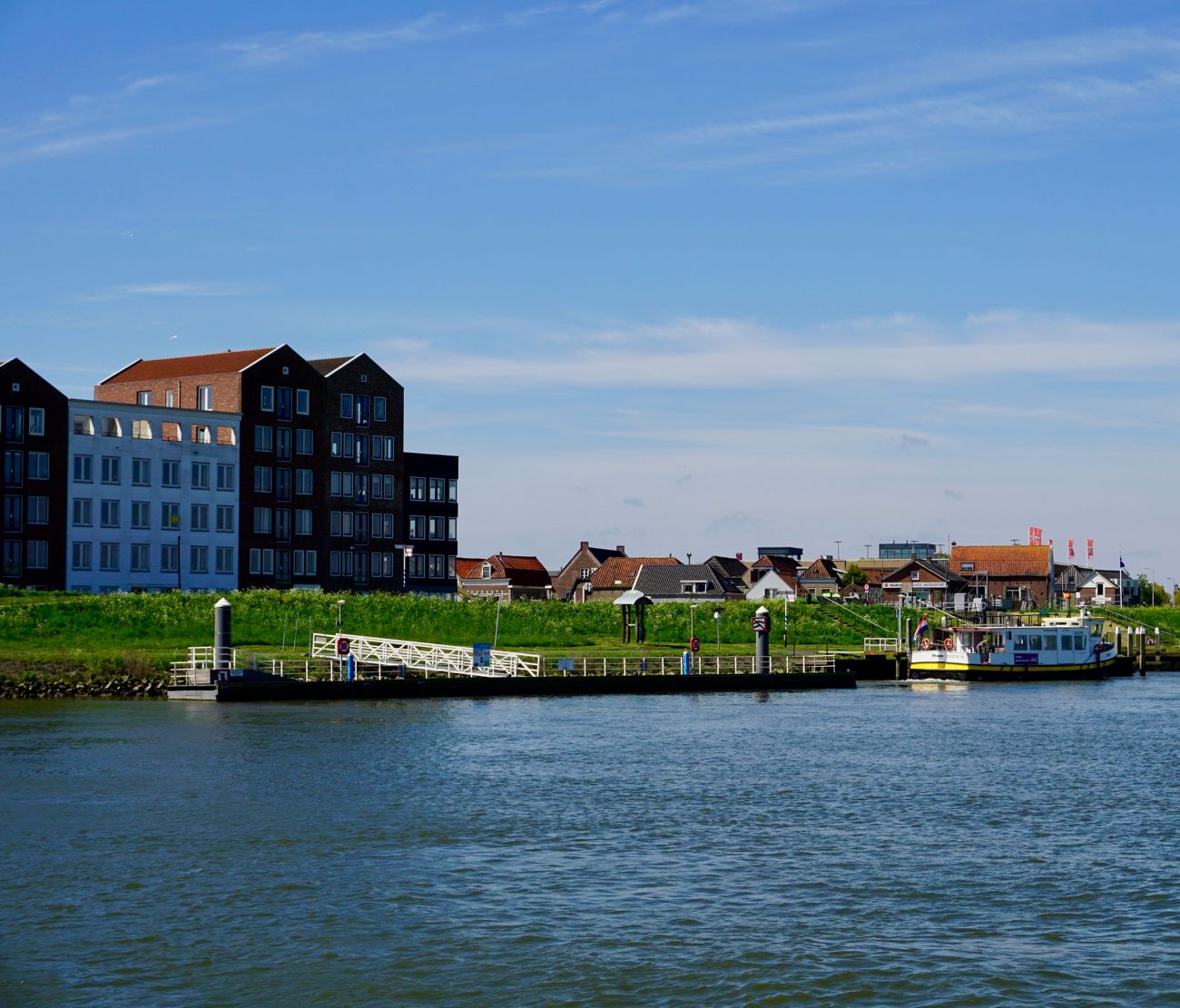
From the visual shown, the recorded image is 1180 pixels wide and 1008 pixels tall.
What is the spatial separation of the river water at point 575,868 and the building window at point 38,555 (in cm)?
5431

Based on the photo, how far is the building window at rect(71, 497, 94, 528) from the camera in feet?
369

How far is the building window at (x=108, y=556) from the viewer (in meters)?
114

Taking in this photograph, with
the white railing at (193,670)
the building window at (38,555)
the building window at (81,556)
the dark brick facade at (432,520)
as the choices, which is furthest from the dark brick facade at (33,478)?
the white railing at (193,670)

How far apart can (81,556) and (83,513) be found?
2940 mm

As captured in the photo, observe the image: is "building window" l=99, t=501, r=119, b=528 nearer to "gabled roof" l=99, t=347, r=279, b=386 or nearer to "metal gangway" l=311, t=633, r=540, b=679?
"gabled roof" l=99, t=347, r=279, b=386

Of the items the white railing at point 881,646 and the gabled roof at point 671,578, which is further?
the gabled roof at point 671,578

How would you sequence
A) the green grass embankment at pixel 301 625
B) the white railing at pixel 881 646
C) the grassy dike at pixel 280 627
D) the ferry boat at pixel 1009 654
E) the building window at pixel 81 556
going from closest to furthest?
the grassy dike at pixel 280 627
the green grass embankment at pixel 301 625
the ferry boat at pixel 1009 654
the white railing at pixel 881 646
the building window at pixel 81 556

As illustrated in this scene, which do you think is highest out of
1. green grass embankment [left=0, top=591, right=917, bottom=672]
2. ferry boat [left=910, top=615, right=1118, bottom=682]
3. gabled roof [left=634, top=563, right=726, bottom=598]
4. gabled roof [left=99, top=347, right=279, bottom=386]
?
gabled roof [left=99, top=347, right=279, bottom=386]

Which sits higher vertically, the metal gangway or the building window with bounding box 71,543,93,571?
the building window with bounding box 71,543,93,571

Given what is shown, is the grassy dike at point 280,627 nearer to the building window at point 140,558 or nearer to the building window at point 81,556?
the building window at point 81,556

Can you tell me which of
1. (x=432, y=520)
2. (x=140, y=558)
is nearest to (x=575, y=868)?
(x=140, y=558)

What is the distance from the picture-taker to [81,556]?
112750 millimetres

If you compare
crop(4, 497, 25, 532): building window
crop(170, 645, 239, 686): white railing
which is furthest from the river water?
crop(4, 497, 25, 532): building window

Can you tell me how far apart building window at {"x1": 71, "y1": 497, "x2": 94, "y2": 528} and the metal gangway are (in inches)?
1404
